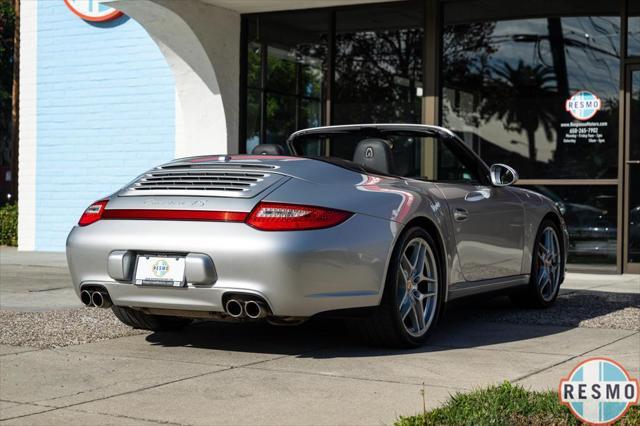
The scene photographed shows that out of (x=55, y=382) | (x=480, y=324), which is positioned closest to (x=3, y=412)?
Result: (x=55, y=382)

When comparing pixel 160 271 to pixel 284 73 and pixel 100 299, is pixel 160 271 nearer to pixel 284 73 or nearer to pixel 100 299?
pixel 100 299

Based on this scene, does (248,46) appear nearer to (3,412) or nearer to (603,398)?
(3,412)

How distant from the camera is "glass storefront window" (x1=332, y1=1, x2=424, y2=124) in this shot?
12.2 meters

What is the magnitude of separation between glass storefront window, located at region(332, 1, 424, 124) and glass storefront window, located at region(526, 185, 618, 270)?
202 cm

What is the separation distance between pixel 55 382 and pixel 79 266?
0.96 m

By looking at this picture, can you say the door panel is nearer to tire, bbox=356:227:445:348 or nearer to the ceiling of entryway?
tire, bbox=356:227:445:348

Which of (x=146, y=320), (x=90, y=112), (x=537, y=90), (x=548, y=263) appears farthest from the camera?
(x=90, y=112)

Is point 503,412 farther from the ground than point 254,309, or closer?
closer

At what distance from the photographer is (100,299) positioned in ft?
17.9

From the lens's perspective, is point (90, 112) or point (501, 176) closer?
point (501, 176)

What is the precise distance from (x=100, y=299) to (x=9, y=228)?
12.2 metres

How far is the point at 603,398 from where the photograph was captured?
289 centimetres
